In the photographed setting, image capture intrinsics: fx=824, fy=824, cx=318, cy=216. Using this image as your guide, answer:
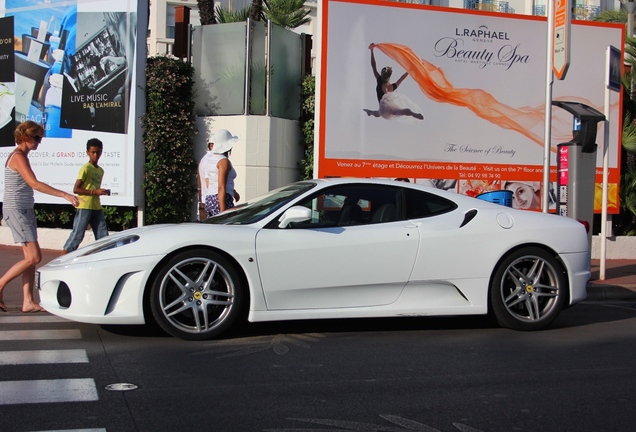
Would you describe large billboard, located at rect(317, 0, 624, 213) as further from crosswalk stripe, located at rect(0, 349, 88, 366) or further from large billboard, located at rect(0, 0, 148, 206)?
crosswalk stripe, located at rect(0, 349, 88, 366)

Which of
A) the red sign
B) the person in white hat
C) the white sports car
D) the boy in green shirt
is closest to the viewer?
the white sports car

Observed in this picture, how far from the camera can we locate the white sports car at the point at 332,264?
6.35 metres

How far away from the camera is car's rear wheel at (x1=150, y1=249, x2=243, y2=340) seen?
637cm

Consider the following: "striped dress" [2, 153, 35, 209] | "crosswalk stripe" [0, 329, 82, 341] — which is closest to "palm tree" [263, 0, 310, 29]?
"striped dress" [2, 153, 35, 209]

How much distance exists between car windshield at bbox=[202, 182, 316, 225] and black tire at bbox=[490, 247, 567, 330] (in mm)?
1839

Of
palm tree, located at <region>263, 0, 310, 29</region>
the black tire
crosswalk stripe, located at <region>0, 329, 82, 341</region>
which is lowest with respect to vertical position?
crosswalk stripe, located at <region>0, 329, 82, 341</region>

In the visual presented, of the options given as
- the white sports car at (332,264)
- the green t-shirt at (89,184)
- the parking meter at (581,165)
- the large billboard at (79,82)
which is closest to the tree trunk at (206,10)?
the large billboard at (79,82)

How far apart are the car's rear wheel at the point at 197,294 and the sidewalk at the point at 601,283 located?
2611 millimetres

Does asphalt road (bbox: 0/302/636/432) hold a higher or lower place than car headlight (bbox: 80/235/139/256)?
lower

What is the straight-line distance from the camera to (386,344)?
6.58 metres

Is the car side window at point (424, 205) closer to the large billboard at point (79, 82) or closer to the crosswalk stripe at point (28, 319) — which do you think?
the crosswalk stripe at point (28, 319)

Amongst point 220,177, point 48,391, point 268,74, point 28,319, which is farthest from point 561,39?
point 48,391

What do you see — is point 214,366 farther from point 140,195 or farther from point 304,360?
point 140,195

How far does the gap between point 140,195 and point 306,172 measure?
2.92m
